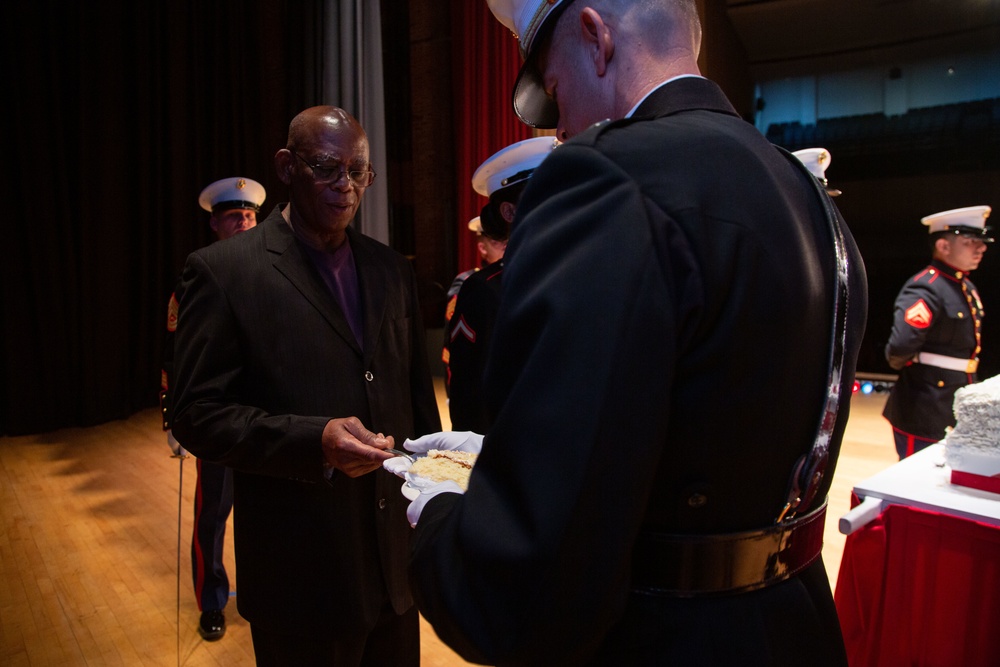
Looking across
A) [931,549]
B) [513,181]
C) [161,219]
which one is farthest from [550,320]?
[161,219]

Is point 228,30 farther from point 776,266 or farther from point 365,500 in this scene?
point 776,266

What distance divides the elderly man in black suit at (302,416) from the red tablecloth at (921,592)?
136 cm

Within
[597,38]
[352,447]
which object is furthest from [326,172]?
[597,38]

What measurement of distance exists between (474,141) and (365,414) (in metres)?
7.17

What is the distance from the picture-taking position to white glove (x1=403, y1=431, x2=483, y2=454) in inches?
47.8

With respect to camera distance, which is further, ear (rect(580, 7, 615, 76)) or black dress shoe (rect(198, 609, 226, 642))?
black dress shoe (rect(198, 609, 226, 642))

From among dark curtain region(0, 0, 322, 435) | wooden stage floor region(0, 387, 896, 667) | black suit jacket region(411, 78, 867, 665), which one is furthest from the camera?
dark curtain region(0, 0, 322, 435)

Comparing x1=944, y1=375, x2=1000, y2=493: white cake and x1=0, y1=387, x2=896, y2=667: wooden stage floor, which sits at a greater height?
x1=944, y1=375, x2=1000, y2=493: white cake

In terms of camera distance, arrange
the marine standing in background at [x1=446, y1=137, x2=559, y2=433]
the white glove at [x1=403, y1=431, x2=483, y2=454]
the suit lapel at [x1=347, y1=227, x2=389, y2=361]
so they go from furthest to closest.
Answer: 1. the marine standing in background at [x1=446, y1=137, x2=559, y2=433]
2. the suit lapel at [x1=347, y1=227, x2=389, y2=361]
3. the white glove at [x1=403, y1=431, x2=483, y2=454]

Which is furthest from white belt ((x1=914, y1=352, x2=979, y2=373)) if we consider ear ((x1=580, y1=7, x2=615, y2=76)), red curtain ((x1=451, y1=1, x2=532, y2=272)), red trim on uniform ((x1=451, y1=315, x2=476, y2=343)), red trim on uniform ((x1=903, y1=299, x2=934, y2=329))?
red curtain ((x1=451, y1=1, x2=532, y2=272))

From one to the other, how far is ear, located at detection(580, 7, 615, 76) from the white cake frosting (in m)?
1.73

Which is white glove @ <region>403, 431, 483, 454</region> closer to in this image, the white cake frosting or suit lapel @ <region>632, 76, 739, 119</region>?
suit lapel @ <region>632, 76, 739, 119</region>

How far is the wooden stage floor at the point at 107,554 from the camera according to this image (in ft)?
8.39

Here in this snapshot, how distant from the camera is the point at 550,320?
554mm
